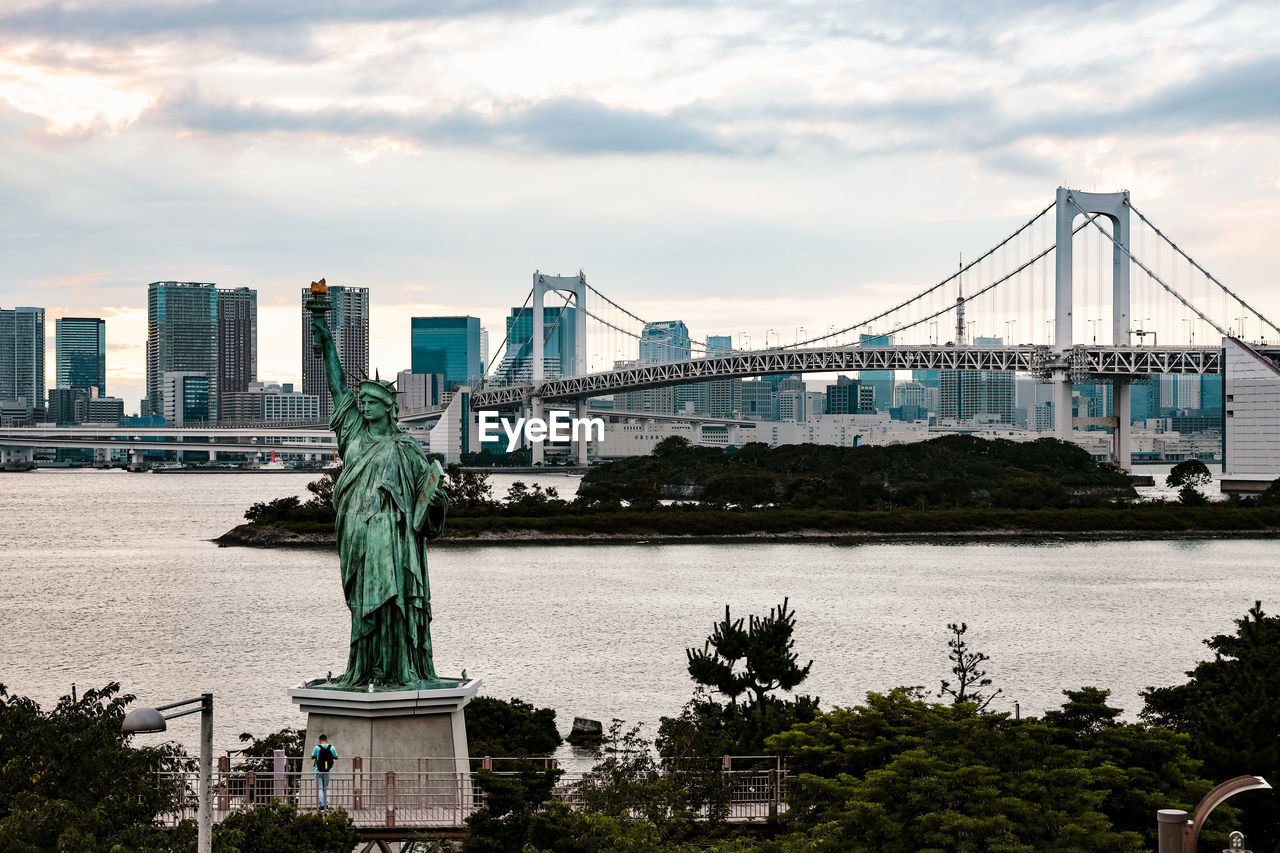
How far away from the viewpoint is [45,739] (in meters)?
10.1

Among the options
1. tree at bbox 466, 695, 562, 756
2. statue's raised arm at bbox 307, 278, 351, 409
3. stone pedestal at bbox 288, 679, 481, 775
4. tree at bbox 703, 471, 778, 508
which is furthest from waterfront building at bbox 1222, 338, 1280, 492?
stone pedestal at bbox 288, 679, 481, 775

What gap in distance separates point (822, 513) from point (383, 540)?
42435 mm

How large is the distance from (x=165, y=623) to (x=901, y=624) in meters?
14.2

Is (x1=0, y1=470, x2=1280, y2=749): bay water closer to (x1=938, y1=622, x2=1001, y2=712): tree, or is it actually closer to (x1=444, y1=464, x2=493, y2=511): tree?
(x1=938, y1=622, x2=1001, y2=712): tree

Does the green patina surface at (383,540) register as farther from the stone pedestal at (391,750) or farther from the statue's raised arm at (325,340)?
the stone pedestal at (391,750)

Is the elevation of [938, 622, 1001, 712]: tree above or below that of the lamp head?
below

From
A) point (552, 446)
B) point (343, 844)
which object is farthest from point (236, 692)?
point (552, 446)

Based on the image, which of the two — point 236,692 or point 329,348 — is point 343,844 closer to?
point 329,348

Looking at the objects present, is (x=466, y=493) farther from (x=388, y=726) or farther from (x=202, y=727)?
(x=202, y=727)

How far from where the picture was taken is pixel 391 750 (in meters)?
10.1

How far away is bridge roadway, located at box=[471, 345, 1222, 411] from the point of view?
242ft

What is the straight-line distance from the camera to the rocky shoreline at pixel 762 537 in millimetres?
47219

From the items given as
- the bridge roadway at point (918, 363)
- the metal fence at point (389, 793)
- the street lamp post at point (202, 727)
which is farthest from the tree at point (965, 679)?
the bridge roadway at point (918, 363)

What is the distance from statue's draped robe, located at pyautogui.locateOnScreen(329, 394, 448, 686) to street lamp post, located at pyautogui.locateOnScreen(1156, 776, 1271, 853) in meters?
6.15
